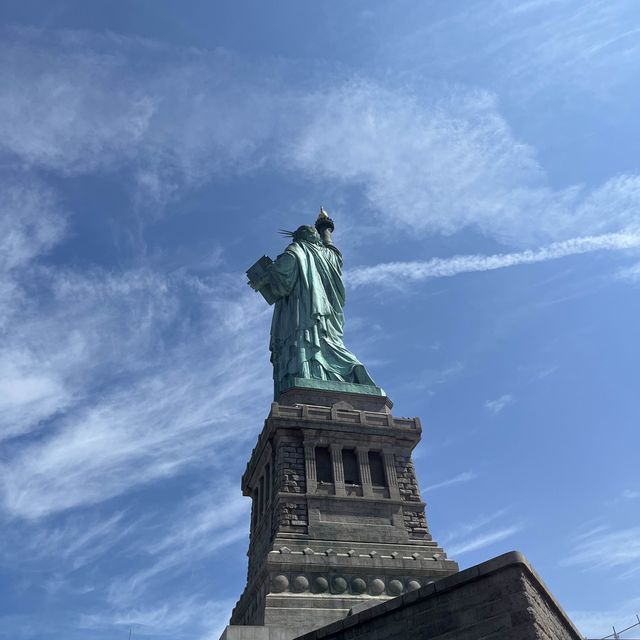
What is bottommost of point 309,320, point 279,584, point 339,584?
point 279,584

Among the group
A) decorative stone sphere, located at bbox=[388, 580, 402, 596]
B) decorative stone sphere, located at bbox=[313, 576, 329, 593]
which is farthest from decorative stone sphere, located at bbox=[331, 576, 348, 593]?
decorative stone sphere, located at bbox=[388, 580, 402, 596]

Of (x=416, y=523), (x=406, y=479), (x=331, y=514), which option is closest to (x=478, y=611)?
(x=331, y=514)

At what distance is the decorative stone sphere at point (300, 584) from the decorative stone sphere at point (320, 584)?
0.32 meters

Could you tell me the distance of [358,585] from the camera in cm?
2358

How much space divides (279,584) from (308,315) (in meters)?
15.1

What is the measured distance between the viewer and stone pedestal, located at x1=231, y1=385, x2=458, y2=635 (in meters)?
23.1

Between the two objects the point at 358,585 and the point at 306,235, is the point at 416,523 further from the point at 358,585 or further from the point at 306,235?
the point at 306,235

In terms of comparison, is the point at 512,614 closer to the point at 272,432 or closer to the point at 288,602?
the point at 288,602

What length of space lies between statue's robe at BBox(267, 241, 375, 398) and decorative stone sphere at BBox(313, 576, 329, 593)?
1011cm

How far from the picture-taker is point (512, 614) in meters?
11.3

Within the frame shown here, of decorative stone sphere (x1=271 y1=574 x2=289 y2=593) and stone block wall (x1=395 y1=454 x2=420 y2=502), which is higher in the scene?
stone block wall (x1=395 y1=454 x2=420 y2=502)

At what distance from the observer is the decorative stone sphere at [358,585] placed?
23500mm

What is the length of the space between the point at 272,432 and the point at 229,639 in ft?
34.4

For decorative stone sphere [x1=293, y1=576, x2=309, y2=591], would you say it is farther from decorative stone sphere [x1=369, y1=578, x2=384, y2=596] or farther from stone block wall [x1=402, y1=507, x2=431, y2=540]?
stone block wall [x1=402, y1=507, x2=431, y2=540]
